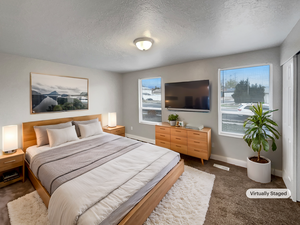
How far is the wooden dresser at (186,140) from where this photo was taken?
308 cm

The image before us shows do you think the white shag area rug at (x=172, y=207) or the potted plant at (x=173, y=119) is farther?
the potted plant at (x=173, y=119)

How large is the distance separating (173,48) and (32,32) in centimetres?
223

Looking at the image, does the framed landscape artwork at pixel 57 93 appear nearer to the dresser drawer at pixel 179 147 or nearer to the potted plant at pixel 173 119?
the potted plant at pixel 173 119

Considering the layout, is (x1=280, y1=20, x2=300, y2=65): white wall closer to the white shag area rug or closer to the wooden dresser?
the wooden dresser

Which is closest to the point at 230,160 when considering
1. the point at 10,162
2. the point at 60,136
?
the point at 60,136

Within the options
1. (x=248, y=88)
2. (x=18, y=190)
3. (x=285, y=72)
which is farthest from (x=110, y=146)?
(x=285, y=72)

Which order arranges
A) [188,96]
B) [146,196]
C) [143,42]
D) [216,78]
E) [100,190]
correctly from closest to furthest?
1. [100,190]
2. [146,196]
3. [143,42]
4. [216,78]
5. [188,96]

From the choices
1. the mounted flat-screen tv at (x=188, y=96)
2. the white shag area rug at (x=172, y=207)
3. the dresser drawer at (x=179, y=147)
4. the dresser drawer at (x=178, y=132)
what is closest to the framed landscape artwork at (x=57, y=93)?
the white shag area rug at (x=172, y=207)

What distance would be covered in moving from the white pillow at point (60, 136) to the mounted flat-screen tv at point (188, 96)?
2614 mm

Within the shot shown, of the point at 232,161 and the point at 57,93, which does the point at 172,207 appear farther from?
the point at 57,93

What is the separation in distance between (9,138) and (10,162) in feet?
1.47

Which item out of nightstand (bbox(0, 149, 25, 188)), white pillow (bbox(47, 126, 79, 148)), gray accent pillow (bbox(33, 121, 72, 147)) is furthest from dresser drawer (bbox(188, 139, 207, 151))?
nightstand (bbox(0, 149, 25, 188))

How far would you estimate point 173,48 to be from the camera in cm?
262

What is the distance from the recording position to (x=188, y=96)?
11.9ft
